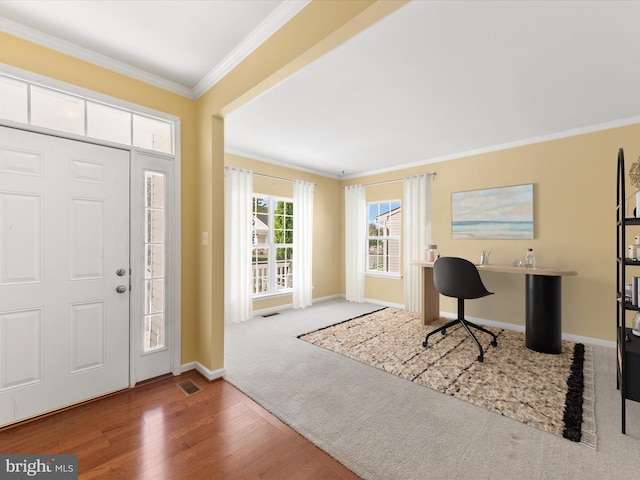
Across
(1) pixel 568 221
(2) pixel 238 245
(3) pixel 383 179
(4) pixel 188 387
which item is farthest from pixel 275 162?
(1) pixel 568 221

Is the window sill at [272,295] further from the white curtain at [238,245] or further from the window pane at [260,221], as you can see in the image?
the window pane at [260,221]

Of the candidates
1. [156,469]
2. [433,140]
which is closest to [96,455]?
[156,469]

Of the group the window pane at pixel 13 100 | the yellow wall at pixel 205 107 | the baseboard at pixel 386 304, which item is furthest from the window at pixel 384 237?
the window pane at pixel 13 100

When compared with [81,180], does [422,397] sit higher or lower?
lower

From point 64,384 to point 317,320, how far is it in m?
3.04

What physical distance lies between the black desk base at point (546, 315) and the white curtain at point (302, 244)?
343cm

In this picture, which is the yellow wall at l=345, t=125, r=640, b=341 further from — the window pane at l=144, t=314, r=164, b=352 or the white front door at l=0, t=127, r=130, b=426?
the white front door at l=0, t=127, r=130, b=426

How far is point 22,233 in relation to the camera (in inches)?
78.3

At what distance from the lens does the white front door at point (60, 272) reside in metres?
1.95

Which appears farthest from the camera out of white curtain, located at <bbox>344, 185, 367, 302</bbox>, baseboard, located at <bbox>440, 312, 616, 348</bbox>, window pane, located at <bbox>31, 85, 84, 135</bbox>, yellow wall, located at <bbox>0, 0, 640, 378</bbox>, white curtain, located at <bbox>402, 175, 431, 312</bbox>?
white curtain, located at <bbox>344, 185, 367, 302</bbox>

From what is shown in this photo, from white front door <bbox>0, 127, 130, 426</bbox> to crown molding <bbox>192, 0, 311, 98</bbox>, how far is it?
962 mm

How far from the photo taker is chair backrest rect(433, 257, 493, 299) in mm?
3225

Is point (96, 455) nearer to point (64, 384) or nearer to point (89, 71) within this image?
point (64, 384)

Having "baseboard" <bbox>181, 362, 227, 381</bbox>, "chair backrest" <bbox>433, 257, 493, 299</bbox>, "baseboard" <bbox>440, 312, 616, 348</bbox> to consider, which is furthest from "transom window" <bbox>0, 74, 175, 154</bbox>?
"baseboard" <bbox>440, 312, 616, 348</bbox>
